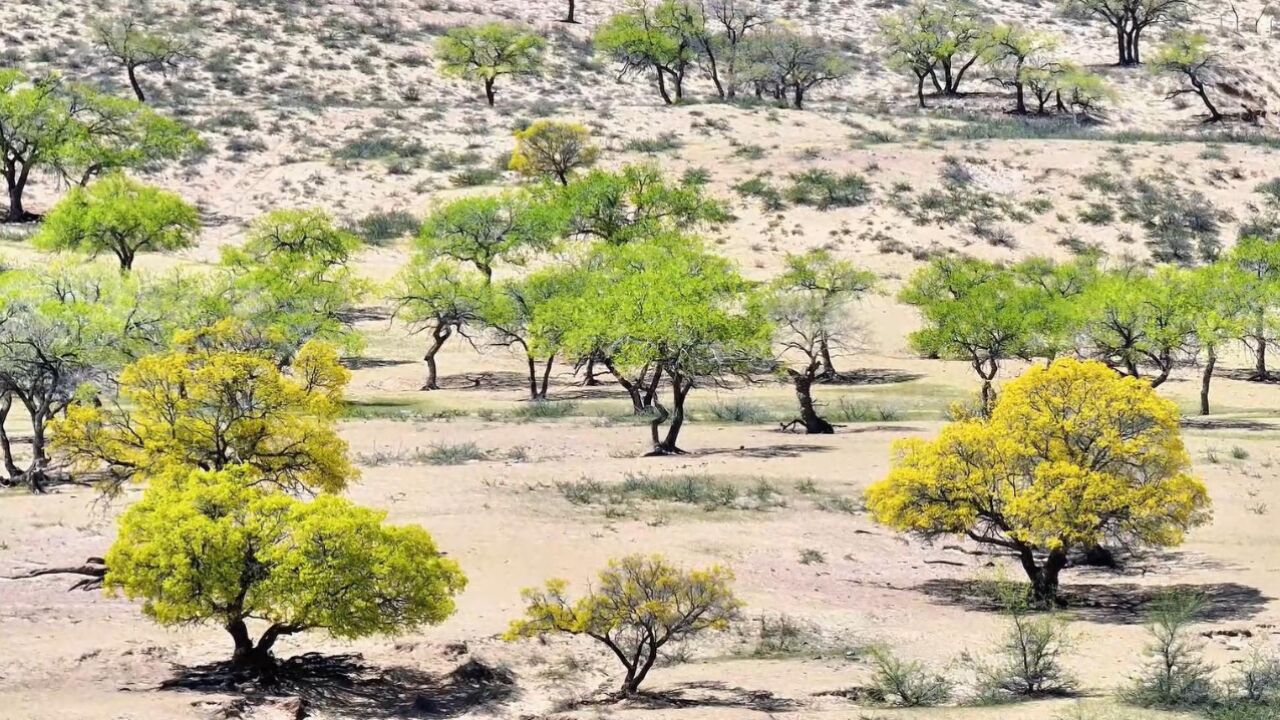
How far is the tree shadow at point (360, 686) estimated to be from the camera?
816 inches

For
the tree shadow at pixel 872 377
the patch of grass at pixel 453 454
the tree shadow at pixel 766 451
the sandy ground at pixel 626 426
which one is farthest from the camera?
the tree shadow at pixel 872 377

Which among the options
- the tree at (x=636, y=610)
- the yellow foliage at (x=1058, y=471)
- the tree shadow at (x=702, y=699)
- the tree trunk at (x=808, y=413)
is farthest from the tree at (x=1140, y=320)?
the tree shadow at (x=702, y=699)

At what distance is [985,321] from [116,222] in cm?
3232

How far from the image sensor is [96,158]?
220 feet

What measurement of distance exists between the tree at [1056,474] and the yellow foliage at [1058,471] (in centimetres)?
2

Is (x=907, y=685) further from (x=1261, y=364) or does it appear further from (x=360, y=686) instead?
(x=1261, y=364)

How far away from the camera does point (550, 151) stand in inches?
2901

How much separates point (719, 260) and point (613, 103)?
39904 millimetres

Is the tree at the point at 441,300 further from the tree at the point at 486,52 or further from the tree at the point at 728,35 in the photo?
the tree at the point at 728,35

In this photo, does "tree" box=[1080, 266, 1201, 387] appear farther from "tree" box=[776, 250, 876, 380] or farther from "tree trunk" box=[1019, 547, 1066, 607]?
"tree trunk" box=[1019, 547, 1066, 607]

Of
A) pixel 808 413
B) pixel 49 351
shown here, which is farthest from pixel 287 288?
pixel 808 413

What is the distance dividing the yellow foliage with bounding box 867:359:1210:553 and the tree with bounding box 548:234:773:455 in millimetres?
12350

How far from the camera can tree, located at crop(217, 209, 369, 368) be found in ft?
157

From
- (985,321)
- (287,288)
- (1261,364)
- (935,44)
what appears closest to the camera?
(985,321)
